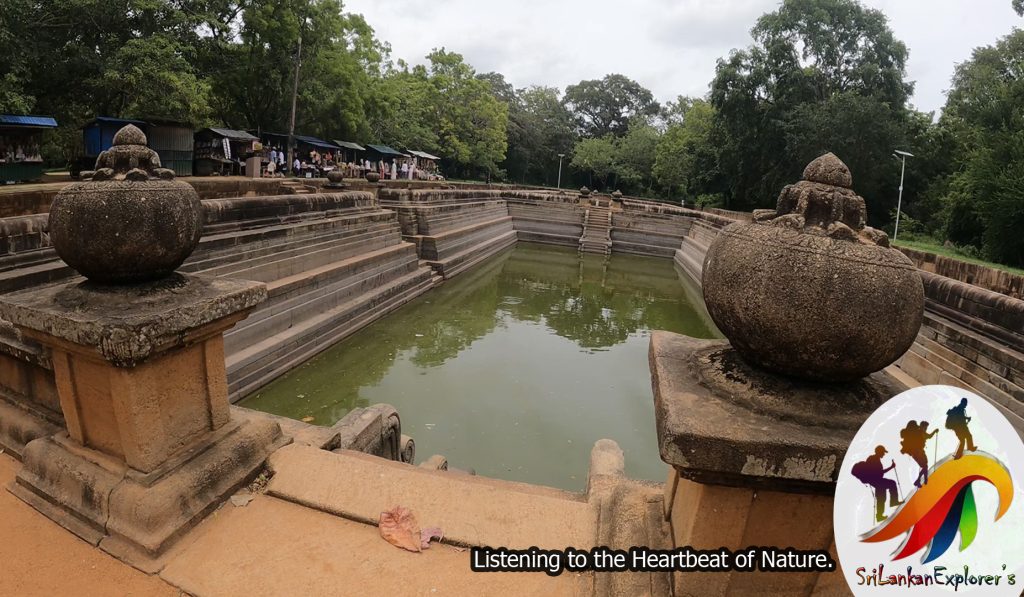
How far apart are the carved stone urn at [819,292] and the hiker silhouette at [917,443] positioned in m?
0.23

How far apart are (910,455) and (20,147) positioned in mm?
16055

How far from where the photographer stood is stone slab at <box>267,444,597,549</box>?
2.41 m

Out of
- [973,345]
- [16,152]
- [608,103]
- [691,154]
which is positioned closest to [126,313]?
[973,345]

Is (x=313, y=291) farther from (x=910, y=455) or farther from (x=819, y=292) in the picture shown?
(x=910, y=455)

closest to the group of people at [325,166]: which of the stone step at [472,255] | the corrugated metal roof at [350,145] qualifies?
the corrugated metal roof at [350,145]

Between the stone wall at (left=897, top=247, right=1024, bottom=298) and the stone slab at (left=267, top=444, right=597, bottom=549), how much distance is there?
6.67m

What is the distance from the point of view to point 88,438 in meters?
2.46

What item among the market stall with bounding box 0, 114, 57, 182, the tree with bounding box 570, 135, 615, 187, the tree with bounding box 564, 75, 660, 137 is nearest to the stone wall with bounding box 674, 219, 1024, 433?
the market stall with bounding box 0, 114, 57, 182

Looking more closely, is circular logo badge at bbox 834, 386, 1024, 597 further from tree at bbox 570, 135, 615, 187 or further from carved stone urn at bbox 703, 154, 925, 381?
tree at bbox 570, 135, 615, 187

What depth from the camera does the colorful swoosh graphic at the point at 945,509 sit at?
1.55 metres

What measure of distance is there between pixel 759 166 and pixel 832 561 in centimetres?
3057

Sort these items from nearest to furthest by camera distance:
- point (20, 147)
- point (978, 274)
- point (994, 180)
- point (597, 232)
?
1. point (978, 274)
2. point (20, 147)
3. point (994, 180)
4. point (597, 232)

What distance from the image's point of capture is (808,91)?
27.4m

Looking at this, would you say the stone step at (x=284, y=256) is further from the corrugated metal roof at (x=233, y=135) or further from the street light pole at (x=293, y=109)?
the street light pole at (x=293, y=109)
